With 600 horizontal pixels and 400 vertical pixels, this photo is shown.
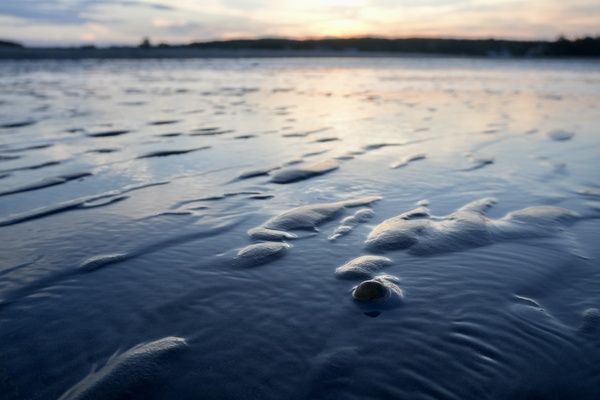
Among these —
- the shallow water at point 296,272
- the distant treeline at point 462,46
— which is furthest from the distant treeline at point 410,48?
the shallow water at point 296,272

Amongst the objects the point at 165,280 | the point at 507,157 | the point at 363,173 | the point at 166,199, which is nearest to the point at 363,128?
the point at 507,157

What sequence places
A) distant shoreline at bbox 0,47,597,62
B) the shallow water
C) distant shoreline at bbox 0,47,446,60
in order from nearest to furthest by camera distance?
the shallow water, distant shoreline at bbox 0,47,446,60, distant shoreline at bbox 0,47,597,62

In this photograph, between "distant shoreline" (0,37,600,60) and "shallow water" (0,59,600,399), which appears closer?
"shallow water" (0,59,600,399)

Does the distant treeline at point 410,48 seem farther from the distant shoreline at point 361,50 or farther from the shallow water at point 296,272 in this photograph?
the shallow water at point 296,272

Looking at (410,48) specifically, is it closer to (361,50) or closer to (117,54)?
(361,50)

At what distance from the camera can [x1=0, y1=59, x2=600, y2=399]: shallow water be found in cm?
177

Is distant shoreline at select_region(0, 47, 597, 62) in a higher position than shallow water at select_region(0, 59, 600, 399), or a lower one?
higher

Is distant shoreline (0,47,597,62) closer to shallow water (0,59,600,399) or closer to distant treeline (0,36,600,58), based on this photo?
distant treeline (0,36,600,58)

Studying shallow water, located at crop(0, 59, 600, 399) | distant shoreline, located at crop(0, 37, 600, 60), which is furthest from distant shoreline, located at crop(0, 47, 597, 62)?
shallow water, located at crop(0, 59, 600, 399)

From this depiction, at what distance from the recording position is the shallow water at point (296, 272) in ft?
5.79

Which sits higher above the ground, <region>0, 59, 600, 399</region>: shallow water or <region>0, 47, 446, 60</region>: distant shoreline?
<region>0, 47, 446, 60</region>: distant shoreline

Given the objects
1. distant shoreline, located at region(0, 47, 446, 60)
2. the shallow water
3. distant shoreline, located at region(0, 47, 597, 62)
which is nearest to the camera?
the shallow water

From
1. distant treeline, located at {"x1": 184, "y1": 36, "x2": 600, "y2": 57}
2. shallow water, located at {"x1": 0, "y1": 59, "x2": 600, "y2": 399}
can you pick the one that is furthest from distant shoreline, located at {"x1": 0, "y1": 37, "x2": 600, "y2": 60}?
shallow water, located at {"x1": 0, "y1": 59, "x2": 600, "y2": 399}

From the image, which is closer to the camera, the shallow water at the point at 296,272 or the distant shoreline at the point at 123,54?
the shallow water at the point at 296,272
